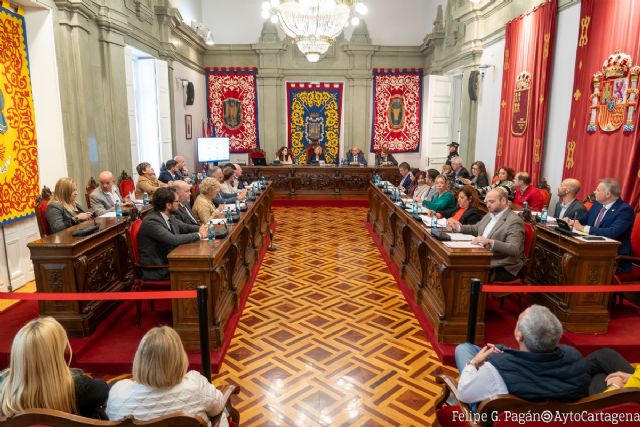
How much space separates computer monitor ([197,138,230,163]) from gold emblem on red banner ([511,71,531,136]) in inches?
289

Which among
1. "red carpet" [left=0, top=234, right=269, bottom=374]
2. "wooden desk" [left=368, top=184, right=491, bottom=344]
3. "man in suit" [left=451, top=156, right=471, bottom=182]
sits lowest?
"red carpet" [left=0, top=234, right=269, bottom=374]

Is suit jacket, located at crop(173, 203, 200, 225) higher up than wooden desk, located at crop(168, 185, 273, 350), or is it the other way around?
suit jacket, located at crop(173, 203, 200, 225)

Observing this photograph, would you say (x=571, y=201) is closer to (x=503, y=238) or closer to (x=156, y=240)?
(x=503, y=238)

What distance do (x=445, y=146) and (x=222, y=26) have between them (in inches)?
285

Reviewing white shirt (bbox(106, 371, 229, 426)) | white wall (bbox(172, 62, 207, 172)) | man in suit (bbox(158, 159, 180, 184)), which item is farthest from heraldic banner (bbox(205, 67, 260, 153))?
white shirt (bbox(106, 371, 229, 426))

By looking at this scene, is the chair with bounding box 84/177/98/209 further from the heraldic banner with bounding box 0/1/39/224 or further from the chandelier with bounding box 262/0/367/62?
the chandelier with bounding box 262/0/367/62

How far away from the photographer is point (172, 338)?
190 centimetres

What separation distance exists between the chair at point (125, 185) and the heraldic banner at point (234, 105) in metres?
6.44

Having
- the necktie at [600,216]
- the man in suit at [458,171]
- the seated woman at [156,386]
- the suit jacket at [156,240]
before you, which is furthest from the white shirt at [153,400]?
the man in suit at [458,171]

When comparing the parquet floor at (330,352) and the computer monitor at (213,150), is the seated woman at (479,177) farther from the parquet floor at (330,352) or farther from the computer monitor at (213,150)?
the computer monitor at (213,150)

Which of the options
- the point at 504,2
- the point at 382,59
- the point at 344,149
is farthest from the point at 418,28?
the point at 504,2

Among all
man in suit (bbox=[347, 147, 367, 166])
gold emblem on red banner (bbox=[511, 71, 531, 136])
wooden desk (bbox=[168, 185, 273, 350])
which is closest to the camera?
wooden desk (bbox=[168, 185, 273, 350])

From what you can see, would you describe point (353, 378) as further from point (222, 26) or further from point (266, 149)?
point (222, 26)

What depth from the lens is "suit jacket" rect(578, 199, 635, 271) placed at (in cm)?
431
